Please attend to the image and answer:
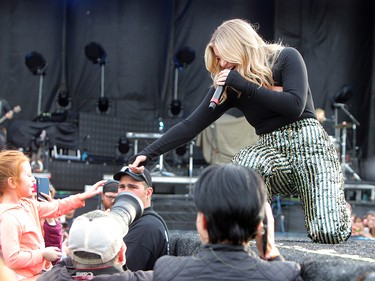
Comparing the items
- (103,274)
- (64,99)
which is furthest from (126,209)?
(64,99)

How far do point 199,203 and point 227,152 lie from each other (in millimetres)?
9415

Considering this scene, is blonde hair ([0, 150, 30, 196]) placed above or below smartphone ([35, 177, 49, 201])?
above

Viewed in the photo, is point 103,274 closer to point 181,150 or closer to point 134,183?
point 134,183

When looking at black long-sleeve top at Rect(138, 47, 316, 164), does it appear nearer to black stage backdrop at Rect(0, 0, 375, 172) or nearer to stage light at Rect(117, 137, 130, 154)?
stage light at Rect(117, 137, 130, 154)

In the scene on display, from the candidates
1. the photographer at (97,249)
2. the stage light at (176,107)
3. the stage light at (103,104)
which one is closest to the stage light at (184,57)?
the stage light at (176,107)

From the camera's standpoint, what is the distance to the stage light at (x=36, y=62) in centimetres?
1187

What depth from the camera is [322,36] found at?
12617mm

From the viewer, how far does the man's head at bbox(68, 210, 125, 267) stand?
2.00 meters

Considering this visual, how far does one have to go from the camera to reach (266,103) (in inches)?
118

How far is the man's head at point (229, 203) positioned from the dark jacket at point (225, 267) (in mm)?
32

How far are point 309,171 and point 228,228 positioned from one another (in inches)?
56.5

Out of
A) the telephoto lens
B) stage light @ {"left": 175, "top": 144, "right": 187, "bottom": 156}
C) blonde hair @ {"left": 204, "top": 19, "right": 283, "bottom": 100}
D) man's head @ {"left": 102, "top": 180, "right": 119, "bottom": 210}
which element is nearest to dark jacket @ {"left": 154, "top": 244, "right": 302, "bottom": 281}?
the telephoto lens

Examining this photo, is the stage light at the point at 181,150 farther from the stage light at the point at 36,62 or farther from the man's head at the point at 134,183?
the man's head at the point at 134,183

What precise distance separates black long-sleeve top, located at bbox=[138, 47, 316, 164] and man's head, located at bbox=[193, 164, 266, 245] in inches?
44.0
